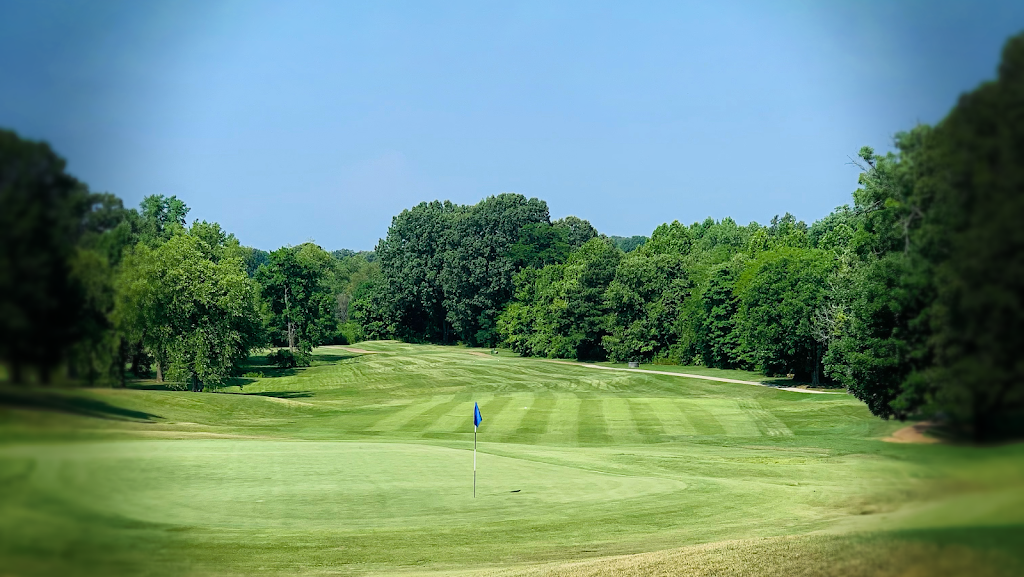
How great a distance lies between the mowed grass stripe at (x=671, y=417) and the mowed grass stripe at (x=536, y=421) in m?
6.85

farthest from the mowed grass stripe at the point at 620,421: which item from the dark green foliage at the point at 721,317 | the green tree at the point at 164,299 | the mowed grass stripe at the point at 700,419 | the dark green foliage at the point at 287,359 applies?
the dark green foliage at the point at 287,359

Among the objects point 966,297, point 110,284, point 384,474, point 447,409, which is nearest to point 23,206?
point 110,284

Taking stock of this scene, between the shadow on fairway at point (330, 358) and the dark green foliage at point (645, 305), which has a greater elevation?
the dark green foliage at point (645, 305)

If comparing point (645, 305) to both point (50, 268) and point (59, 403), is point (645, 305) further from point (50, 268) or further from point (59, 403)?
point (50, 268)

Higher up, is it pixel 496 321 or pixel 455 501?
pixel 496 321

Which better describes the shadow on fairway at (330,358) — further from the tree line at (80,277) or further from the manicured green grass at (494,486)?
the tree line at (80,277)

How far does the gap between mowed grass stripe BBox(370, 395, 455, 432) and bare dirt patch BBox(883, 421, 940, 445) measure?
137 feet

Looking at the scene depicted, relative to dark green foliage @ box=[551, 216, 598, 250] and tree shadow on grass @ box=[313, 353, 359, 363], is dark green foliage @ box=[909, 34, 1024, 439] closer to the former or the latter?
tree shadow on grass @ box=[313, 353, 359, 363]

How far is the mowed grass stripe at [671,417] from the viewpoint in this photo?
4478 cm

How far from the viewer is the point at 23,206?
11.0 feet

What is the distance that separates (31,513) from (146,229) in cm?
160

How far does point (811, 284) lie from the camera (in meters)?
65.1

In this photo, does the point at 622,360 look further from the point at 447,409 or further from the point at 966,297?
the point at 966,297

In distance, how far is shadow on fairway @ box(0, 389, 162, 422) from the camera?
346 cm
